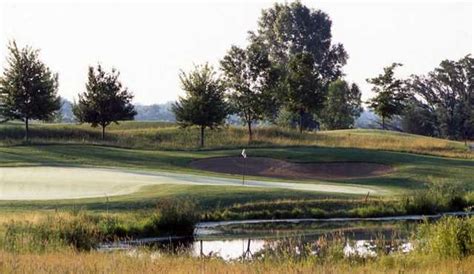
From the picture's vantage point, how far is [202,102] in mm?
57781

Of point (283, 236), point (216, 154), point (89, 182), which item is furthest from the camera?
point (216, 154)

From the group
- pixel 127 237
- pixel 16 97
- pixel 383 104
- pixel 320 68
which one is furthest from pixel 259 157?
pixel 320 68

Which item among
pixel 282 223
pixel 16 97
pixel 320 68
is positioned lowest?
pixel 282 223

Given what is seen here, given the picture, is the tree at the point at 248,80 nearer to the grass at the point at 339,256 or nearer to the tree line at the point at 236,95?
the tree line at the point at 236,95

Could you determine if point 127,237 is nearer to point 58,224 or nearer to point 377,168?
point 58,224

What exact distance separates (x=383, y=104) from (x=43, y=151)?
138ft

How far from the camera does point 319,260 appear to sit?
44.2 feet

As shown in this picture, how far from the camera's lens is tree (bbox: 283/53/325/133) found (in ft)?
225

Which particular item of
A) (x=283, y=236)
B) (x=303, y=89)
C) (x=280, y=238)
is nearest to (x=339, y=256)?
(x=280, y=238)

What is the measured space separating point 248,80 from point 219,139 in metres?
7.34

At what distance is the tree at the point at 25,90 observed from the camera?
54906mm

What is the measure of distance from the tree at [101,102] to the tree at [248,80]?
36.6 feet

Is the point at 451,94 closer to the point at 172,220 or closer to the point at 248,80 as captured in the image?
the point at 248,80

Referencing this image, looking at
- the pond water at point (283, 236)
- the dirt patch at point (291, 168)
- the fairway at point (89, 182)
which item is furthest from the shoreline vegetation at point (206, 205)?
the fairway at point (89, 182)
